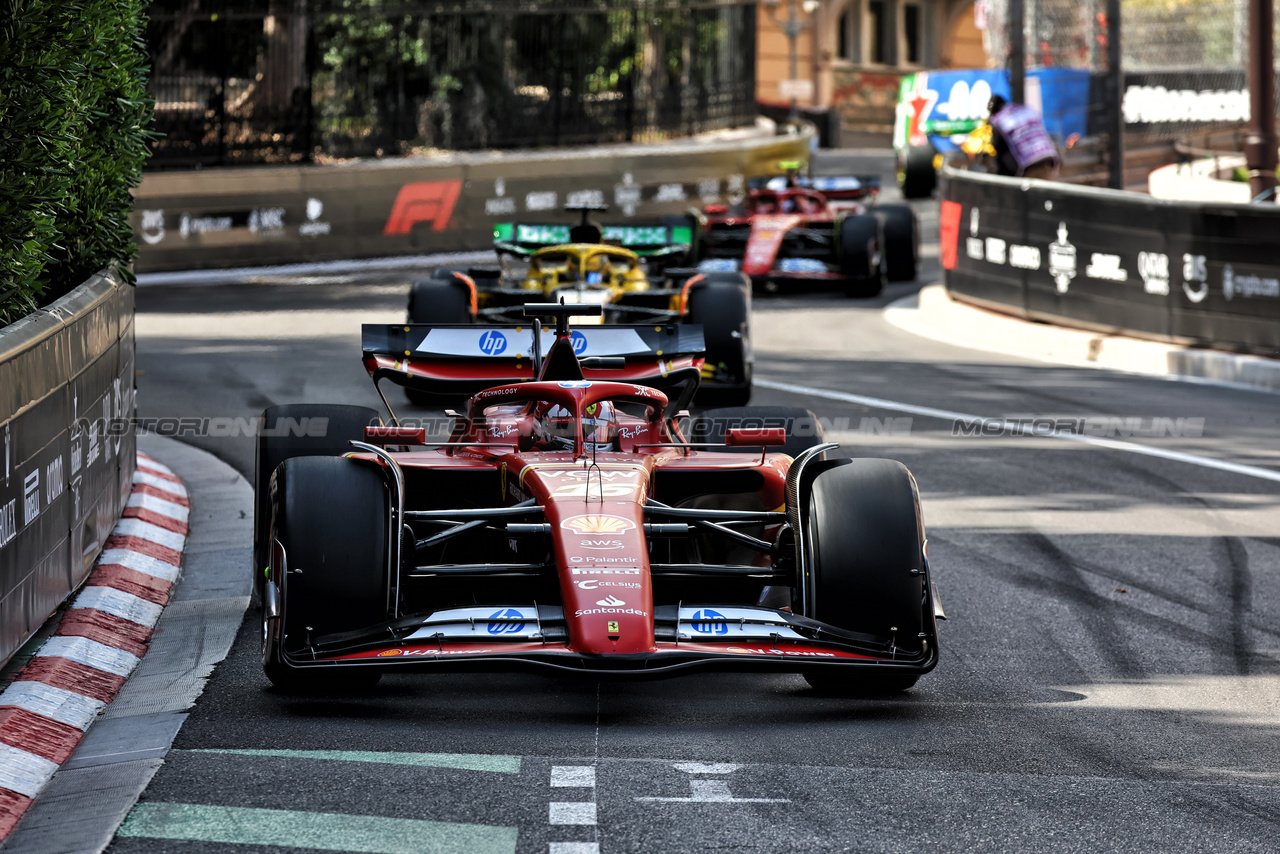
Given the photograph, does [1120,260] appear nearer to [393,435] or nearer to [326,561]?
[393,435]

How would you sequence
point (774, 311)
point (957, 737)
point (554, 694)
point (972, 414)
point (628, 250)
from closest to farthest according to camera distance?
point (957, 737) → point (554, 694) → point (972, 414) → point (628, 250) → point (774, 311)

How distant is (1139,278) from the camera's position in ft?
48.9

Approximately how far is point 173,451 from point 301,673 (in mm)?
5354

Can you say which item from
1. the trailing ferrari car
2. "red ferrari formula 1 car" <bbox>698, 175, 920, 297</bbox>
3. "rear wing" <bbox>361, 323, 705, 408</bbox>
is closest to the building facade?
"red ferrari formula 1 car" <bbox>698, 175, 920, 297</bbox>

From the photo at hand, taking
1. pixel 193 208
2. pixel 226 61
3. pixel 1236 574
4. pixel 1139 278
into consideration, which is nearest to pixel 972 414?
pixel 1139 278

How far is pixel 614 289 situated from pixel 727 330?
186cm

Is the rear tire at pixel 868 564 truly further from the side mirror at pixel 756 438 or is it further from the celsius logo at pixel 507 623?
the celsius logo at pixel 507 623

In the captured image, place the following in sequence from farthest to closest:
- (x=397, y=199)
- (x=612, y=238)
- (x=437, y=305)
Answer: (x=397, y=199) → (x=612, y=238) → (x=437, y=305)

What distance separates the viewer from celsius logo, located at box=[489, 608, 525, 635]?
5.55 meters

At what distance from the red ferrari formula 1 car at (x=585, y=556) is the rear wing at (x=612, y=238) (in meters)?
7.72

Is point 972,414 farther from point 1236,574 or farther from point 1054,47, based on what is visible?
point 1054,47

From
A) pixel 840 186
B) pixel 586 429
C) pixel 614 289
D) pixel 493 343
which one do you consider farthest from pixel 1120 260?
pixel 586 429

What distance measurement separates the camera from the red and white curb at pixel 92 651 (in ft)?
16.8

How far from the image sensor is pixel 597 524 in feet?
19.6
